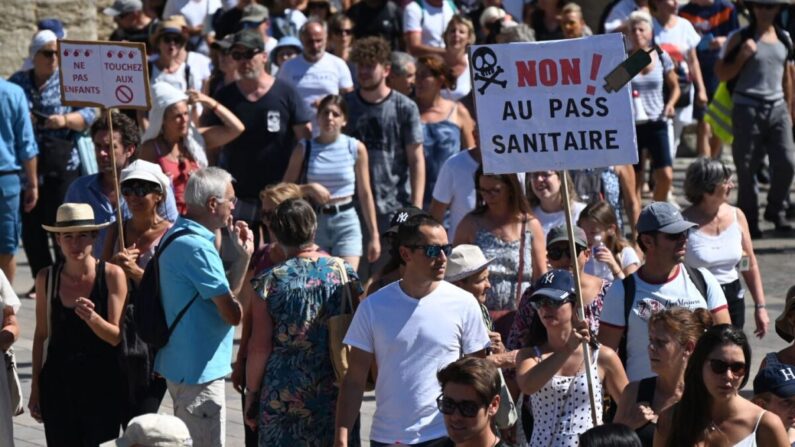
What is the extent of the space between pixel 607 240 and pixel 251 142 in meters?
3.37

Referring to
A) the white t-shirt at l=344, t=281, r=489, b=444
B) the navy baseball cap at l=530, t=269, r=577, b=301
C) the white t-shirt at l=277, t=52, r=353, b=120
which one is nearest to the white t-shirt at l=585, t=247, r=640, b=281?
the navy baseball cap at l=530, t=269, r=577, b=301

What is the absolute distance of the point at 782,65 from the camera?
14383mm

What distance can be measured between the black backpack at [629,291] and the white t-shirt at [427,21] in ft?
26.6

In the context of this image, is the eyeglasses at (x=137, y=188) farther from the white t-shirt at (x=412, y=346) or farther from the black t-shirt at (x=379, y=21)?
the black t-shirt at (x=379, y=21)

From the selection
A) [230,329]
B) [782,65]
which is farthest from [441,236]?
[782,65]

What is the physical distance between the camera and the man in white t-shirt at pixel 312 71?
42.6 ft

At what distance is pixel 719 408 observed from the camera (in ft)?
19.7

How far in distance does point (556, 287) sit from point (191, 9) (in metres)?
9.66

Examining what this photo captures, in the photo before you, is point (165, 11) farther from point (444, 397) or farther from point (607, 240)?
point (444, 397)

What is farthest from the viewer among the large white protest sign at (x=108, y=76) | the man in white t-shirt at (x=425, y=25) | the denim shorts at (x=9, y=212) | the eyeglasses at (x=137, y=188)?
the man in white t-shirt at (x=425, y=25)

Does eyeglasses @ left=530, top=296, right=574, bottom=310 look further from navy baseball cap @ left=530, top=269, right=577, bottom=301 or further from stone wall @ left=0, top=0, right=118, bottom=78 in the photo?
stone wall @ left=0, top=0, right=118, bottom=78

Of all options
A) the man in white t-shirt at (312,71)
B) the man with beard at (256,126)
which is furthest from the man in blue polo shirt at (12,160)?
the man in white t-shirt at (312,71)

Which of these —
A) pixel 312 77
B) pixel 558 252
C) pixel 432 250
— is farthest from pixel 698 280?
pixel 312 77

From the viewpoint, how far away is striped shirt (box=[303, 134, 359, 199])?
10898 mm
